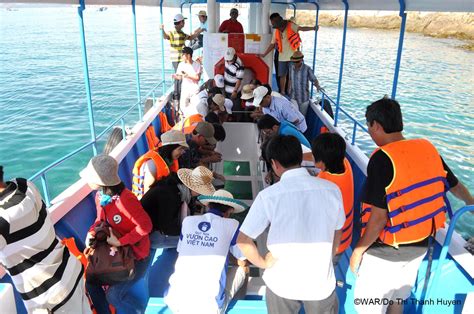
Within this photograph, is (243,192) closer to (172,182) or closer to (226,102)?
(226,102)

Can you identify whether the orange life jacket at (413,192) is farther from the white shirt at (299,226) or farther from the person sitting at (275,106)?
the person sitting at (275,106)

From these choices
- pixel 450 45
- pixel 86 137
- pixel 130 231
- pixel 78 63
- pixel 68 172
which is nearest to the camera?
pixel 130 231

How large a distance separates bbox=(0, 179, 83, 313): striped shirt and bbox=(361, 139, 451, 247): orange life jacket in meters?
1.73

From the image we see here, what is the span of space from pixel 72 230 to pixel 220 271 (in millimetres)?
1453

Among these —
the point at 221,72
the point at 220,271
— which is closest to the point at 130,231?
the point at 220,271

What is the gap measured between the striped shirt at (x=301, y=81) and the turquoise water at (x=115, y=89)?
11.8 feet

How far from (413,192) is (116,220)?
1.76m

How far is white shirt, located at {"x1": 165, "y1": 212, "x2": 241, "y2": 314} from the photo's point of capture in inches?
85.2

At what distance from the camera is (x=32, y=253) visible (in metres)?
1.91

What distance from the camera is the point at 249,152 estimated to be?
20.2 ft

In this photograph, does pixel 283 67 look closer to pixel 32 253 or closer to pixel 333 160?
pixel 333 160

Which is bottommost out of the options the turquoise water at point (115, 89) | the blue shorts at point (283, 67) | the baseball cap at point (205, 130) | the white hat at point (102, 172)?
the turquoise water at point (115, 89)

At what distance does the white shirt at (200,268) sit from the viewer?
2.16 metres

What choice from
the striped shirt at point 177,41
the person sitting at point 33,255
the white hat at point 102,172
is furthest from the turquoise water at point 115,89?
the person sitting at point 33,255
